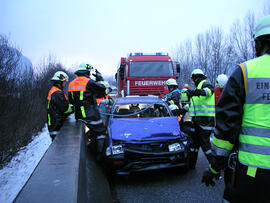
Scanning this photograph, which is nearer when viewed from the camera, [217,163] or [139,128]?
[217,163]

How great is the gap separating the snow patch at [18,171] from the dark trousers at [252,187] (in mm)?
3694

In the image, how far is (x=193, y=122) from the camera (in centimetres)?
460

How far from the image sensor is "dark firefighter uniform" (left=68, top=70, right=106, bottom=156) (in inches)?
180

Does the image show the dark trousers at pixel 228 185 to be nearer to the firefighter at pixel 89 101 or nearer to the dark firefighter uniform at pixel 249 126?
the dark firefighter uniform at pixel 249 126

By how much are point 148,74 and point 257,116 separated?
29.6 feet

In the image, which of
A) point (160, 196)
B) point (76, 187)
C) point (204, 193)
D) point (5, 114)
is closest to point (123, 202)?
point (160, 196)

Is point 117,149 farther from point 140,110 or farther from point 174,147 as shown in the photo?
point 140,110

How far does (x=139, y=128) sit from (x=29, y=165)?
3439 mm

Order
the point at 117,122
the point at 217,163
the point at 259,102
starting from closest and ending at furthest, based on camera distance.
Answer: the point at 259,102 → the point at 217,163 → the point at 117,122

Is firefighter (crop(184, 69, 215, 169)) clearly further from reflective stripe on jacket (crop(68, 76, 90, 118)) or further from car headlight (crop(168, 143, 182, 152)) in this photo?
reflective stripe on jacket (crop(68, 76, 90, 118))

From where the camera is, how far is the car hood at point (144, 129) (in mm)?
4133

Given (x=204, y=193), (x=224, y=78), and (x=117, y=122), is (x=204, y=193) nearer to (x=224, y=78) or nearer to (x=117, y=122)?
(x=117, y=122)

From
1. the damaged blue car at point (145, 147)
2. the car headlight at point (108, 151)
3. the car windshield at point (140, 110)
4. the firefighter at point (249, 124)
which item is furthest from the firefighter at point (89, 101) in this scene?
the firefighter at point (249, 124)

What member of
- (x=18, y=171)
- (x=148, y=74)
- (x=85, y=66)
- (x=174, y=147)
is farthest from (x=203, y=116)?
(x=148, y=74)
